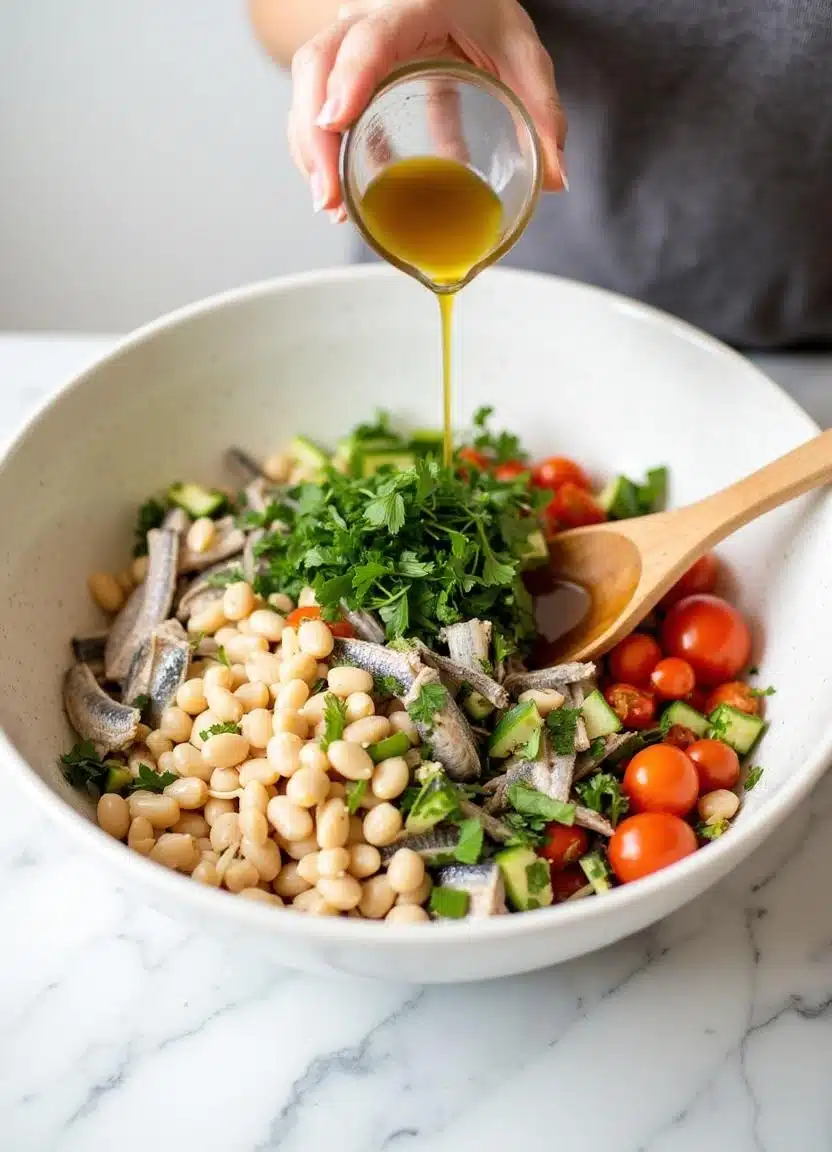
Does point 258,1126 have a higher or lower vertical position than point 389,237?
lower

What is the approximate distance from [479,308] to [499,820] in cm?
112

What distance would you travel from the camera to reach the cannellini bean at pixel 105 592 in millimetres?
2250

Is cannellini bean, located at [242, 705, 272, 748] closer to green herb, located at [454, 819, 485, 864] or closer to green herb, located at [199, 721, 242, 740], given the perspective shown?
green herb, located at [199, 721, 242, 740]

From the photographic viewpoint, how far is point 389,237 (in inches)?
77.8

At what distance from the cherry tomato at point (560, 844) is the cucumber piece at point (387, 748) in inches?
10.4

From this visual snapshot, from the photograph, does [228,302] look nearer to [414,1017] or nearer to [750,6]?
[750,6]

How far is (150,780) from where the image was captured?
6.16 feet

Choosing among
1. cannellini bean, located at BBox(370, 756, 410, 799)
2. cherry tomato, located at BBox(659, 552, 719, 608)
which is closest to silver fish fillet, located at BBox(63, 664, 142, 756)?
cannellini bean, located at BBox(370, 756, 410, 799)

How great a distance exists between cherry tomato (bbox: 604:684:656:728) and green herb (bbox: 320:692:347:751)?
488mm

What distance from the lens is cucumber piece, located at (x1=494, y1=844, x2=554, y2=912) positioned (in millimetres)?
1691

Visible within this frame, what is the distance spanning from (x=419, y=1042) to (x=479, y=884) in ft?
0.83

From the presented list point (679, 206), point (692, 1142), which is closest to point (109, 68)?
point (679, 206)

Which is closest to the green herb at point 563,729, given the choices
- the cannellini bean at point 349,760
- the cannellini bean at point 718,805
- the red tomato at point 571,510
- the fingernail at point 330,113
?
the cannellini bean at point 718,805

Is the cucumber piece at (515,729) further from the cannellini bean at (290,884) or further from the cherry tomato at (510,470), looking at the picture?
the cherry tomato at (510,470)
